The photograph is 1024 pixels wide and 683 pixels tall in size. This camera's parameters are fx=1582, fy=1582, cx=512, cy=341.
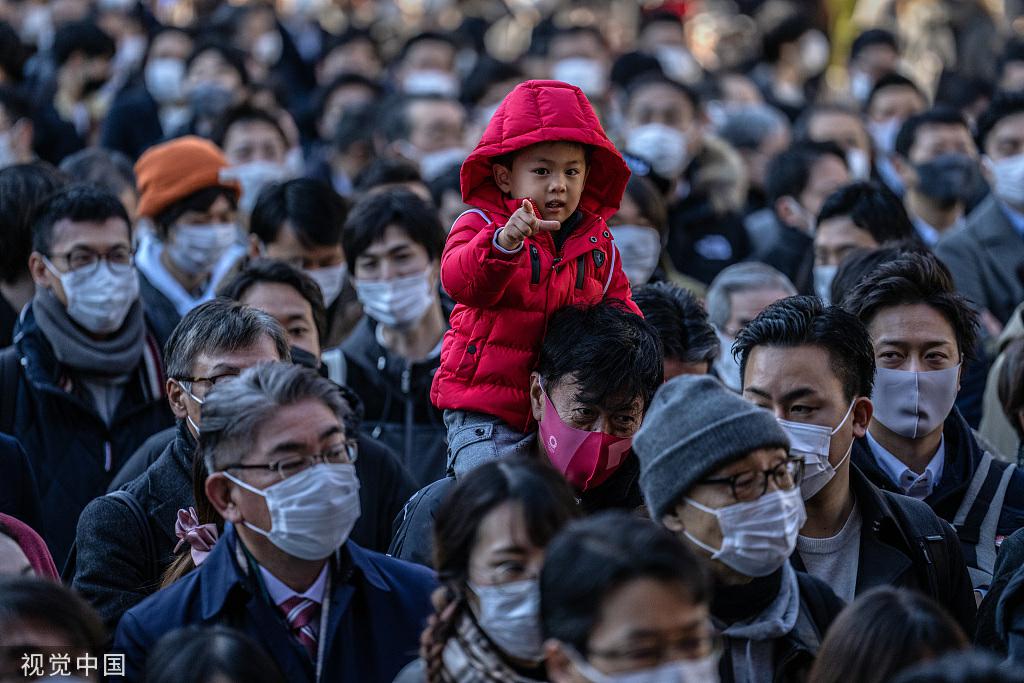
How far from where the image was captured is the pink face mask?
5242 millimetres

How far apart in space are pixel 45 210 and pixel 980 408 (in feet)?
14.5

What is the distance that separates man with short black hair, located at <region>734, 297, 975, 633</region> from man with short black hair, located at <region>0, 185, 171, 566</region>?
2.89m

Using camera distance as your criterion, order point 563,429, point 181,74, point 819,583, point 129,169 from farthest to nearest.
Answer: point 181,74 < point 129,169 < point 563,429 < point 819,583

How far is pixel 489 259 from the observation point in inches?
204

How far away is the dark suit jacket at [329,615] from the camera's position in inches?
180

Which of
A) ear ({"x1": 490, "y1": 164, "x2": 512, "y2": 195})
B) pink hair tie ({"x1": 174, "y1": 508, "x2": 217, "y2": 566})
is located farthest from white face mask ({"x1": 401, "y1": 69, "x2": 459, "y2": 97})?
pink hair tie ({"x1": 174, "y1": 508, "x2": 217, "y2": 566})

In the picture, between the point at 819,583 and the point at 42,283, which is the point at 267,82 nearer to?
the point at 42,283

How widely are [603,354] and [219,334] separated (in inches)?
57.8

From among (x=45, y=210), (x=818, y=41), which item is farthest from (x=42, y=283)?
(x=818, y=41)

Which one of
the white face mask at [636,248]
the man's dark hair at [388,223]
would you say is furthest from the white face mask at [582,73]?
the man's dark hair at [388,223]

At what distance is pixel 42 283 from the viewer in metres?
7.09

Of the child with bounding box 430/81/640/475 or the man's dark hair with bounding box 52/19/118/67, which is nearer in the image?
the child with bounding box 430/81/640/475

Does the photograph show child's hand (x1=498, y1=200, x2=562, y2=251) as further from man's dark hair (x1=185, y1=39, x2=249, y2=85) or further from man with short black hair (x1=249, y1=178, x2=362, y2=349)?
man's dark hair (x1=185, y1=39, x2=249, y2=85)

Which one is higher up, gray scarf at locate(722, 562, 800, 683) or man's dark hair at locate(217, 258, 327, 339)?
man's dark hair at locate(217, 258, 327, 339)
